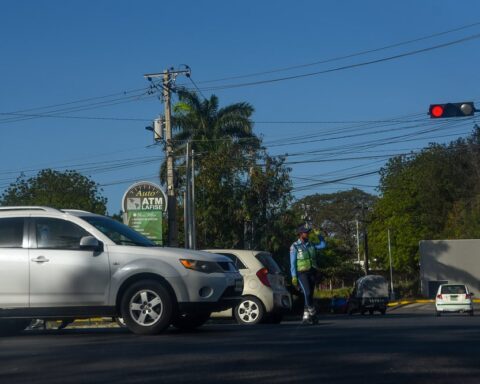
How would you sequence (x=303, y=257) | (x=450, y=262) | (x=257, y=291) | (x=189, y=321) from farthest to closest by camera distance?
(x=450, y=262)
(x=257, y=291)
(x=303, y=257)
(x=189, y=321)

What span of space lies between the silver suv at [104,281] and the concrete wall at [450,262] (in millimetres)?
40176

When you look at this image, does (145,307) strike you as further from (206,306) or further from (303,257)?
(303,257)

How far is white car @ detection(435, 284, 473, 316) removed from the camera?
38.9 metres

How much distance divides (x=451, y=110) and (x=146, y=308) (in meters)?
13.4

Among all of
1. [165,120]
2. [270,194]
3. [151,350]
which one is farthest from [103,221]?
[270,194]

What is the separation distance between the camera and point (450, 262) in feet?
165

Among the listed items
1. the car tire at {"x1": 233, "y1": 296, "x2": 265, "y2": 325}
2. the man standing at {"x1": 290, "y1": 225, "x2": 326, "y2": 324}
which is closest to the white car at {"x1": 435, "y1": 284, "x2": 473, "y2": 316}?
the car tire at {"x1": 233, "y1": 296, "x2": 265, "y2": 325}

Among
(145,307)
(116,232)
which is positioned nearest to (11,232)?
(116,232)

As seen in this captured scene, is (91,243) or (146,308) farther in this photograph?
(146,308)

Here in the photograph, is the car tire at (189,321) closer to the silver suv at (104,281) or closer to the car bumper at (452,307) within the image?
the silver suv at (104,281)

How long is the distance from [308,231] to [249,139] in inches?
1253

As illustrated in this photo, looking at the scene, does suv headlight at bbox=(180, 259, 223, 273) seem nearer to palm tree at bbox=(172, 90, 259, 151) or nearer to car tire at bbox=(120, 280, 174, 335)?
car tire at bbox=(120, 280, 174, 335)

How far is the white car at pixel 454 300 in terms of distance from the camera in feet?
128

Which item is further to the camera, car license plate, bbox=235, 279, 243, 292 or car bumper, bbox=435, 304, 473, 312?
car bumper, bbox=435, 304, 473, 312
